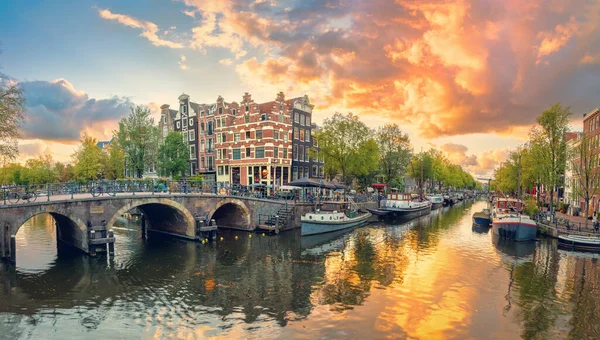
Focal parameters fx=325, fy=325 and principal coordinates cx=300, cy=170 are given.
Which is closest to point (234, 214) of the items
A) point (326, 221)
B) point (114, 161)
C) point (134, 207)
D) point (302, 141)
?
point (326, 221)

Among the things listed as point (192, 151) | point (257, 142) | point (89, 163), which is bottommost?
point (89, 163)

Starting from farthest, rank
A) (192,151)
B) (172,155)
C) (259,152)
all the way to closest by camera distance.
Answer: (192,151), (172,155), (259,152)

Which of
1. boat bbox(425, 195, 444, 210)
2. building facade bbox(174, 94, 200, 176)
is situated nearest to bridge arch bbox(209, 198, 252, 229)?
building facade bbox(174, 94, 200, 176)

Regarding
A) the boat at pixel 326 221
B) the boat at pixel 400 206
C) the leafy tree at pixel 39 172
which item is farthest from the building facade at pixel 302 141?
the leafy tree at pixel 39 172

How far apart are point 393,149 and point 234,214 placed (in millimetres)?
45350

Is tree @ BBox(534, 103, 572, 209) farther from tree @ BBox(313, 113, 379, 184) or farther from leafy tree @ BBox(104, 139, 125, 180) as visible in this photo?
leafy tree @ BBox(104, 139, 125, 180)

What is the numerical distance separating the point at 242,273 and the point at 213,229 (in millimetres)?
12139

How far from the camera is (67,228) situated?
101 feet

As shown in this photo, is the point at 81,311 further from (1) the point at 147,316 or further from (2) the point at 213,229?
(2) the point at 213,229

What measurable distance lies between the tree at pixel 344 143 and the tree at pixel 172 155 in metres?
25.8

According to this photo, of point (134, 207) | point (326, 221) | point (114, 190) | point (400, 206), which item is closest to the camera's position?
point (114, 190)

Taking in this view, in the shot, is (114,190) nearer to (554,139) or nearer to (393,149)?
(554,139)

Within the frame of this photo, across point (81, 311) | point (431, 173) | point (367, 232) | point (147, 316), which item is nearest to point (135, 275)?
point (81, 311)

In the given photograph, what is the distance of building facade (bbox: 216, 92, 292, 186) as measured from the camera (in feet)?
184
